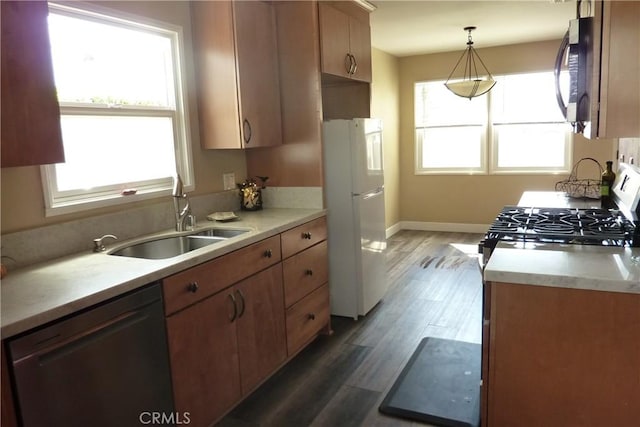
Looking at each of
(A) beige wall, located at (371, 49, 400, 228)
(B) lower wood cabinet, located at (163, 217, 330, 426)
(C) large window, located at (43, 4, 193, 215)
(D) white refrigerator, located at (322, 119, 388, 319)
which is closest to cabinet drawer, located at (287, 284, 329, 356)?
(B) lower wood cabinet, located at (163, 217, 330, 426)

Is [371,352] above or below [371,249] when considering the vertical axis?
below

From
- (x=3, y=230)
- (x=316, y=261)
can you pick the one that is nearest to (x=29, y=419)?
(x=3, y=230)

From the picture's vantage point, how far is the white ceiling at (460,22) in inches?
153

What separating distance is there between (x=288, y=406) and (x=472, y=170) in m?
4.73

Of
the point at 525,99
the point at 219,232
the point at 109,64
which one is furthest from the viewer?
the point at 525,99

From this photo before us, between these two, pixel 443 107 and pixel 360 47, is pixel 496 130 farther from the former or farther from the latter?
pixel 360 47

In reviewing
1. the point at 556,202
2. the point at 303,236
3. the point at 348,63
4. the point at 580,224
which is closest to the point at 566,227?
the point at 580,224

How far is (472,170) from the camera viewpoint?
20.7ft

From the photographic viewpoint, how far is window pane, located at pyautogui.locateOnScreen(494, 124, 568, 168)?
5883mm

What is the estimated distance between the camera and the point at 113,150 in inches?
99.0

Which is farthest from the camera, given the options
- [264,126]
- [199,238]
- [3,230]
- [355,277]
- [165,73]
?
[355,277]

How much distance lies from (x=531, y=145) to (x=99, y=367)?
5754 mm

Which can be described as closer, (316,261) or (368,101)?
(316,261)

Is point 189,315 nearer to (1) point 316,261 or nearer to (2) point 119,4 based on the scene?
(1) point 316,261
